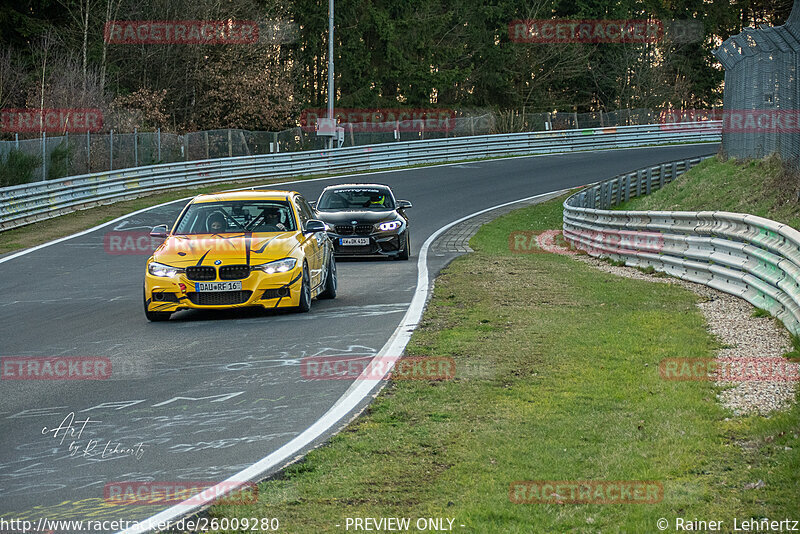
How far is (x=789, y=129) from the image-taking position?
19156mm

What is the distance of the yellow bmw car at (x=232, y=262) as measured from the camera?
12.6 metres

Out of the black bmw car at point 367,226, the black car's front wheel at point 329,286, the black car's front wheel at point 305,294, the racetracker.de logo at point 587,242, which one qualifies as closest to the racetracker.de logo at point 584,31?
the racetracker.de logo at point 587,242

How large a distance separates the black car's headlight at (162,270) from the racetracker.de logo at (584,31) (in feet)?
207

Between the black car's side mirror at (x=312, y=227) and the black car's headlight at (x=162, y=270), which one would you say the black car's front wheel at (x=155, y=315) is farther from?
the black car's side mirror at (x=312, y=227)

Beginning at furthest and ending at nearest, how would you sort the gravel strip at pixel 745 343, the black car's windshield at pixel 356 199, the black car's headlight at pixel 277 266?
the black car's windshield at pixel 356 199
the black car's headlight at pixel 277 266
the gravel strip at pixel 745 343

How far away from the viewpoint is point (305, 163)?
4319 cm

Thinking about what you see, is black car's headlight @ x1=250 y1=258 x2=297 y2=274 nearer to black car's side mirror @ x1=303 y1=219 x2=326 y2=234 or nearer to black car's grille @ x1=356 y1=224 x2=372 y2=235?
black car's side mirror @ x1=303 y1=219 x2=326 y2=234

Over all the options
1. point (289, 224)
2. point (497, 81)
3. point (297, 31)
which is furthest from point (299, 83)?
point (289, 224)

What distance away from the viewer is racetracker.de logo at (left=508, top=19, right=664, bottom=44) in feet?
242

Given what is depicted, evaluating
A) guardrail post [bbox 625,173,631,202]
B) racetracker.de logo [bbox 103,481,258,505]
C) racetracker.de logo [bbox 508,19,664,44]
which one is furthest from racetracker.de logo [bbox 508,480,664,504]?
racetracker.de logo [bbox 508,19,664,44]

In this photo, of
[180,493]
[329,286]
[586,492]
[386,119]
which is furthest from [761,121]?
[386,119]

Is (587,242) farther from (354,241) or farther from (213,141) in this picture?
(213,141)

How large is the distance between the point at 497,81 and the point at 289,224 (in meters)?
60.5
